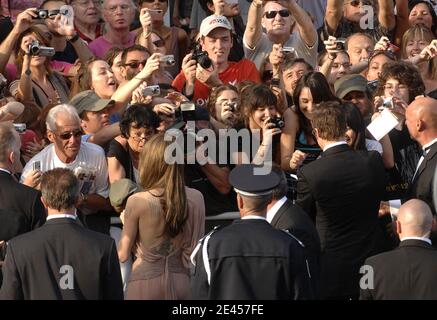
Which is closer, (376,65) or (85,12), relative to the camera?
(376,65)

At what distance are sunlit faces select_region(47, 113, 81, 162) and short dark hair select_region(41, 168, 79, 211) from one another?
1.56 meters

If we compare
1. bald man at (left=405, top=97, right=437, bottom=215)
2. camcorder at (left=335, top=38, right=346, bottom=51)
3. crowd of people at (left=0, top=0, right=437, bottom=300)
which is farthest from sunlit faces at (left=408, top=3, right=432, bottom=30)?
bald man at (left=405, top=97, right=437, bottom=215)

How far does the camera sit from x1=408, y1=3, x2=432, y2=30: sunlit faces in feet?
43.1

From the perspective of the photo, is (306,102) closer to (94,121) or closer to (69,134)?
(94,121)

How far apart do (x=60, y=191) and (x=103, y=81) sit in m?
2.89

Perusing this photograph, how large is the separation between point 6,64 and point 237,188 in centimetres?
402

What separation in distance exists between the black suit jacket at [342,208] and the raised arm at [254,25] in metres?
3.03

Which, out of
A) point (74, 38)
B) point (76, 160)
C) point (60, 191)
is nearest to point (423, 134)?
point (76, 160)

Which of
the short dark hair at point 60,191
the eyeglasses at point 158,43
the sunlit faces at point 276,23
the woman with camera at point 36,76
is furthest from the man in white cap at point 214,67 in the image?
the short dark hair at point 60,191

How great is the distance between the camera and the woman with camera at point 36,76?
1079 centimetres

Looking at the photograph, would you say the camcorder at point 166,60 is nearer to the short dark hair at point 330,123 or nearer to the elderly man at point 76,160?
the elderly man at point 76,160

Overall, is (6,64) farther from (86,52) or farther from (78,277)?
(78,277)

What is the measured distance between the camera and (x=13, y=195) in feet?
28.8

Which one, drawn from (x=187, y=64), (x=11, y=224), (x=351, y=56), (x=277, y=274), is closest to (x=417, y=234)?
(x=277, y=274)
